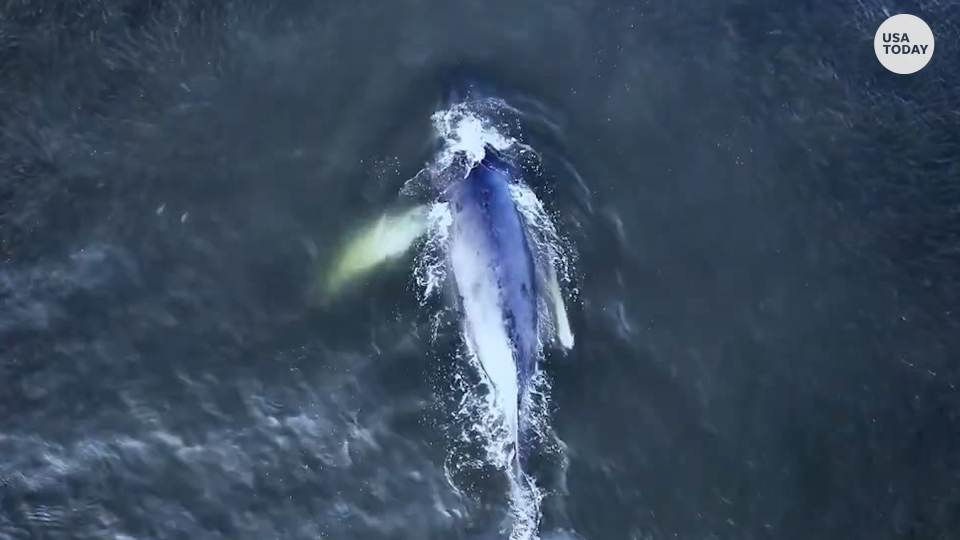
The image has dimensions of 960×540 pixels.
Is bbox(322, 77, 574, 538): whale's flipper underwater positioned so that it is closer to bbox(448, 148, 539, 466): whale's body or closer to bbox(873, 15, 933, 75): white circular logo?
bbox(448, 148, 539, 466): whale's body

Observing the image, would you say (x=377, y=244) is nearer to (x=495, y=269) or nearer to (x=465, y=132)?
(x=495, y=269)

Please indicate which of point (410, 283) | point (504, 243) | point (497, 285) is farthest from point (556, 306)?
point (410, 283)

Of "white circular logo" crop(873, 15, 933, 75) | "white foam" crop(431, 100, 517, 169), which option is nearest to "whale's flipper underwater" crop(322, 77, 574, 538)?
"white foam" crop(431, 100, 517, 169)

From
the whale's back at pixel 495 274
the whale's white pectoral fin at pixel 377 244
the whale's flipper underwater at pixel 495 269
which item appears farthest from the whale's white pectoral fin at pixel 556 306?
the whale's white pectoral fin at pixel 377 244

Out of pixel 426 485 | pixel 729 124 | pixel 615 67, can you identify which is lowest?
pixel 426 485

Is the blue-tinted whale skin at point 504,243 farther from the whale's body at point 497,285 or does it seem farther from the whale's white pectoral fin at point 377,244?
the whale's white pectoral fin at point 377,244

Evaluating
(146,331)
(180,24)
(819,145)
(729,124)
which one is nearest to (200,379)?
(146,331)

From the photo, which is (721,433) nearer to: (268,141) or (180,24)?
(268,141)
